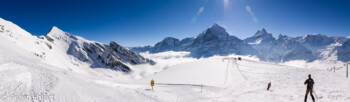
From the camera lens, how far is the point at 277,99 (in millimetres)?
12828

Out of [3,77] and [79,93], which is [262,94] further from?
[3,77]

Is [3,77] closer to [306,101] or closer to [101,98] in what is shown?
[101,98]

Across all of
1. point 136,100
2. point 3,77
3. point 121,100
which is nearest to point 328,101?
point 136,100

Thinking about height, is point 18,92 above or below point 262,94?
above

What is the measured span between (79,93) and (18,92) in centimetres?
324

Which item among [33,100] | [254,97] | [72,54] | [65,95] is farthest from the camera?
[72,54]

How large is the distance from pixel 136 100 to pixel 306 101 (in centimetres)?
1243

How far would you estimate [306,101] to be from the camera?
11.8 m

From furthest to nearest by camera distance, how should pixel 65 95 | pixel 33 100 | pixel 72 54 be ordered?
pixel 72 54 < pixel 65 95 < pixel 33 100

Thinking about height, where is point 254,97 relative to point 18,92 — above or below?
below

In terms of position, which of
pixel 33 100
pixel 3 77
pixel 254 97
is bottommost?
pixel 254 97

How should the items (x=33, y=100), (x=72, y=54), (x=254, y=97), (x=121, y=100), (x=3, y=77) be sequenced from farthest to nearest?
(x=72, y=54), (x=254, y=97), (x=3, y=77), (x=121, y=100), (x=33, y=100)

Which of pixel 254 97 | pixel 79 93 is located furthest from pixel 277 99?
pixel 79 93

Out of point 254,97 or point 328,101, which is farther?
point 254,97
